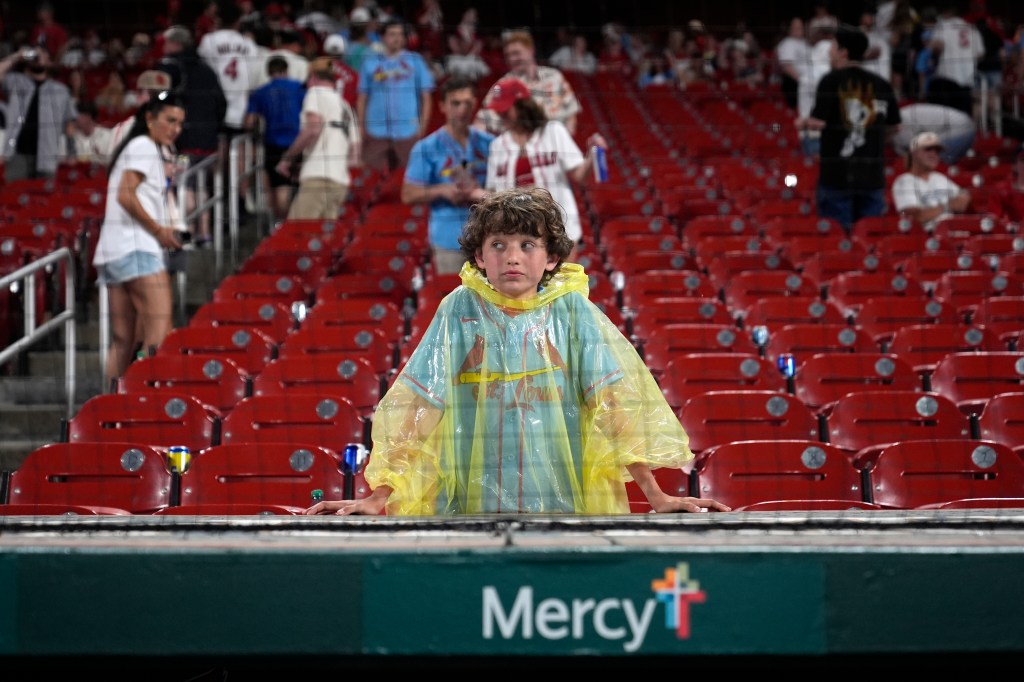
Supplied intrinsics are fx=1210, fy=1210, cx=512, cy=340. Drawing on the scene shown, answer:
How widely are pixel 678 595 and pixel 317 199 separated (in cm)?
700

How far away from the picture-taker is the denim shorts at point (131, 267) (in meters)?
5.92

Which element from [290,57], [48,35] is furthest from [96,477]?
[48,35]

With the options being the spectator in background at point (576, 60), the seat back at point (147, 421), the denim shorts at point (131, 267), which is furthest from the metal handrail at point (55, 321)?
the spectator in background at point (576, 60)

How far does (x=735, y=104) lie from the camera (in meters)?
14.1

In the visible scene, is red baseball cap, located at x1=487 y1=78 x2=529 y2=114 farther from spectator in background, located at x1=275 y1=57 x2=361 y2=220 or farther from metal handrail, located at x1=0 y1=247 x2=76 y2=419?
spectator in background, located at x1=275 y1=57 x2=361 y2=220

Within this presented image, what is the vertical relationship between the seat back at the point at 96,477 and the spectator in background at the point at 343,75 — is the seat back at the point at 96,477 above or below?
below

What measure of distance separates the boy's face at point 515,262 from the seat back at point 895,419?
233 centimetres

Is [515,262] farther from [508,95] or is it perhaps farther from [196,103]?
[196,103]

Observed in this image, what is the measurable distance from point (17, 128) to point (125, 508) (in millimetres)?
8108

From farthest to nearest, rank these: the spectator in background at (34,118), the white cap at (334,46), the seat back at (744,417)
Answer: the spectator in background at (34,118), the white cap at (334,46), the seat back at (744,417)

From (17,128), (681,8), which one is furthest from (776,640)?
(681,8)

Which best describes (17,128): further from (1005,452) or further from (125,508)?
(1005,452)

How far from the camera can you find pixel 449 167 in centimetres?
670

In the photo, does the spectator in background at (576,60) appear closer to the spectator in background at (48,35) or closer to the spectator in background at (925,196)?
the spectator in background at (48,35)
